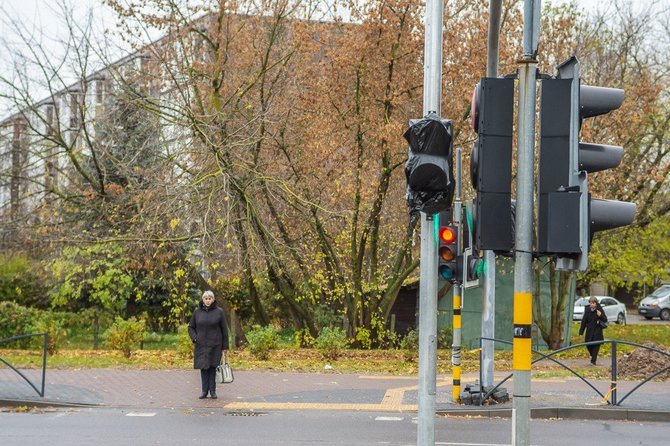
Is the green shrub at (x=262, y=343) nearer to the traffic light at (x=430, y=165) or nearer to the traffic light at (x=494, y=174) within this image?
the traffic light at (x=430, y=165)

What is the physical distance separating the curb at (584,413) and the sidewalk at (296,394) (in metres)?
0.02

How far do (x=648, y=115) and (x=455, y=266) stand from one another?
19.7 meters

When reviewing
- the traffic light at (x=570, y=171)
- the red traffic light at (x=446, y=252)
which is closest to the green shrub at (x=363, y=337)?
the red traffic light at (x=446, y=252)

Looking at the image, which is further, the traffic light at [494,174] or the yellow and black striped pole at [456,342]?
the yellow and black striped pole at [456,342]

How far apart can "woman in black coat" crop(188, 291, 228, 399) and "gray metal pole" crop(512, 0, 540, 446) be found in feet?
33.0

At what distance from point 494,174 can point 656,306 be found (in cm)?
5475

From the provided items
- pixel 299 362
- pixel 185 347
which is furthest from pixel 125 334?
pixel 299 362

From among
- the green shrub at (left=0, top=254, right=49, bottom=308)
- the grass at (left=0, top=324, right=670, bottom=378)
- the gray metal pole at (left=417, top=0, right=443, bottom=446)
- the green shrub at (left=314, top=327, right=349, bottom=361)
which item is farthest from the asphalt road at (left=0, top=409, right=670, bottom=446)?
the green shrub at (left=0, top=254, right=49, bottom=308)

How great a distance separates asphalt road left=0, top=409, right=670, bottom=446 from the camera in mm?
12016

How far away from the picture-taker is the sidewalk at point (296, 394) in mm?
14836

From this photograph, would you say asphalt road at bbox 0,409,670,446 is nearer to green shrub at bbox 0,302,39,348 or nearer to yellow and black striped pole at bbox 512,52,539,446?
yellow and black striped pole at bbox 512,52,539,446

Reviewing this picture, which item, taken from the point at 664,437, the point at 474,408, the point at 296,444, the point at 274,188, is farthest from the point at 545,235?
the point at 274,188

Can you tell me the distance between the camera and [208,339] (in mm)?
15867

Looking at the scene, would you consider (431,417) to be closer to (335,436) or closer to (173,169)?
(335,436)
